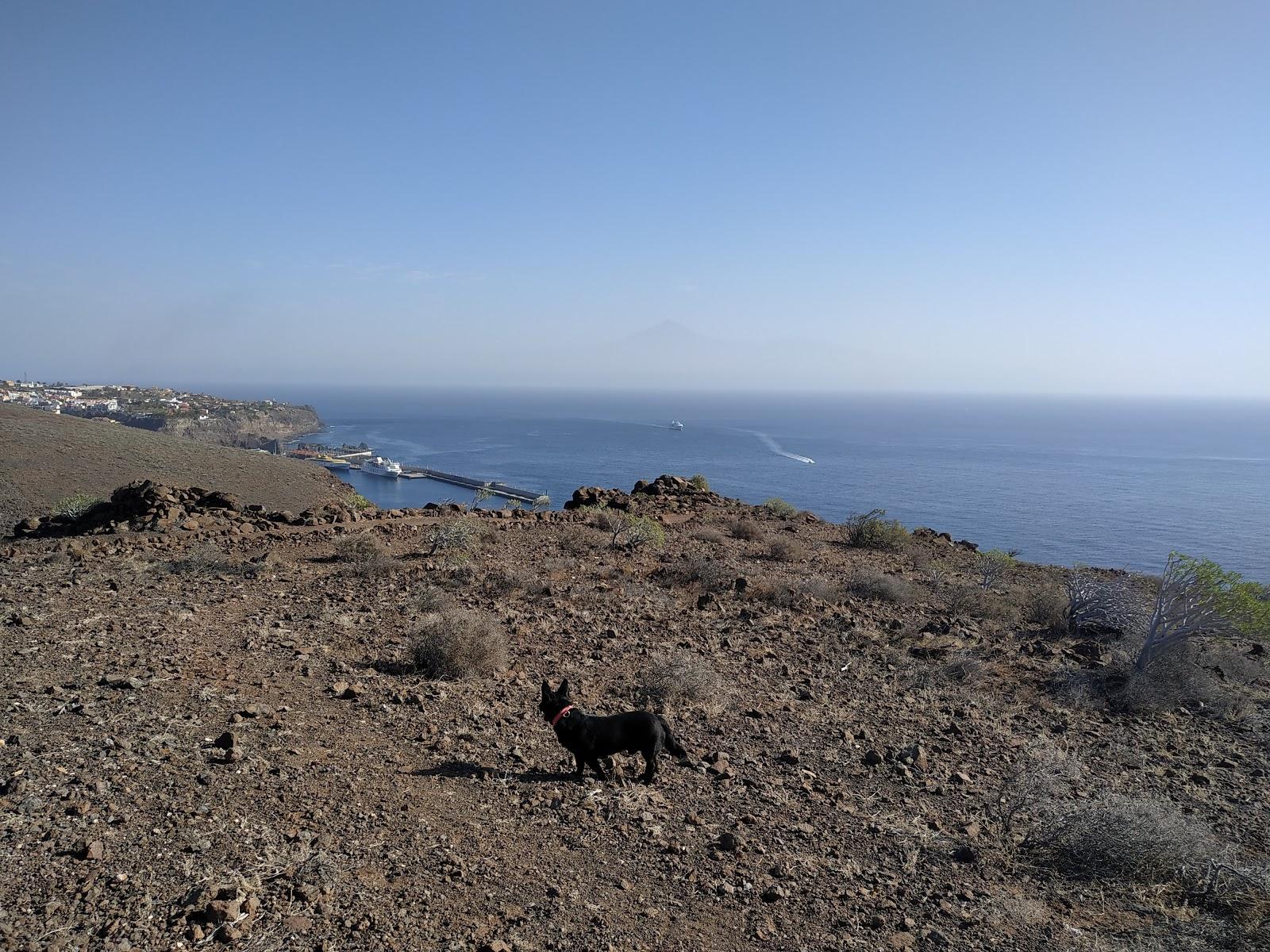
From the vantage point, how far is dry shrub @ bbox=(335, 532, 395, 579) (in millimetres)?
11719

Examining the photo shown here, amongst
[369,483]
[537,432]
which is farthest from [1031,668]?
[537,432]

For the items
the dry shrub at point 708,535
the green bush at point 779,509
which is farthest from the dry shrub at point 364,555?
the green bush at point 779,509

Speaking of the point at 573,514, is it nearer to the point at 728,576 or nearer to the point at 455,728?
the point at 728,576

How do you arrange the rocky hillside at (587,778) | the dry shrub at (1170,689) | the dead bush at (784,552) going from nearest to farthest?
the rocky hillside at (587,778), the dry shrub at (1170,689), the dead bush at (784,552)

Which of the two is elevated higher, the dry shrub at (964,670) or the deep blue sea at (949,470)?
the dry shrub at (964,670)

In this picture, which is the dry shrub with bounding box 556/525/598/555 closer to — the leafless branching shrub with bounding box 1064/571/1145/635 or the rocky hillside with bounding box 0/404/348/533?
the leafless branching shrub with bounding box 1064/571/1145/635

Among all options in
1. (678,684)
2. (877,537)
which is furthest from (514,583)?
(877,537)

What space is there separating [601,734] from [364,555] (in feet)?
28.5

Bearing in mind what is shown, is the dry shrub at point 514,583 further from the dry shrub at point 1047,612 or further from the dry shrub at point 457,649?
the dry shrub at point 1047,612

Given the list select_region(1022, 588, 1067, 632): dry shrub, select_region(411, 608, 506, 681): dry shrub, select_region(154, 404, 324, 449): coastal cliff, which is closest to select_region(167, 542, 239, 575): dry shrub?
select_region(411, 608, 506, 681): dry shrub

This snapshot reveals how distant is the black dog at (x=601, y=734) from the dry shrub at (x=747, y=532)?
1249 cm

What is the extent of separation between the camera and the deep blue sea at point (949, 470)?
157 ft

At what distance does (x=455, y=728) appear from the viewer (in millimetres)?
6312

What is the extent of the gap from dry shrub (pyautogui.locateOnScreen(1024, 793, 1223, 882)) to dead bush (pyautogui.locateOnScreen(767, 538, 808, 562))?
10565 mm
